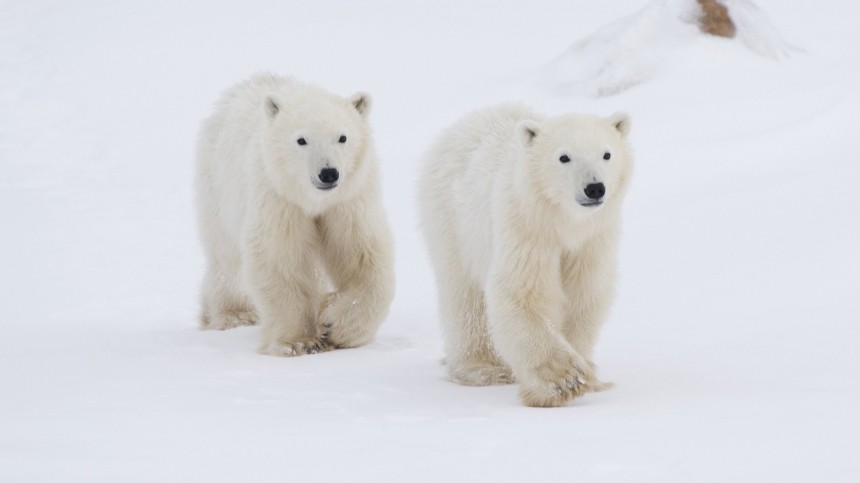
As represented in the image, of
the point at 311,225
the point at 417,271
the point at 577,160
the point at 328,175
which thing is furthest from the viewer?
the point at 417,271

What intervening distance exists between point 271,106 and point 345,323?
1.29 m

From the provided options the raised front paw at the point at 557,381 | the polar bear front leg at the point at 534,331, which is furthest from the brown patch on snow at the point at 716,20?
the raised front paw at the point at 557,381

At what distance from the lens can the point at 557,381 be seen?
5.02 m

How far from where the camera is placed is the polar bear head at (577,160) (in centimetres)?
505

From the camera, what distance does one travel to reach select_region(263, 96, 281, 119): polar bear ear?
6.70 m

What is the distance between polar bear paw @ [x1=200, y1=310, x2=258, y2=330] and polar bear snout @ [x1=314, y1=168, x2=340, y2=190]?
175 cm

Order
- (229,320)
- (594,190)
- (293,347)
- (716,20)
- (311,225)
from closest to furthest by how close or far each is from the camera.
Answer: (594,190)
(293,347)
(311,225)
(229,320)
(716,20)

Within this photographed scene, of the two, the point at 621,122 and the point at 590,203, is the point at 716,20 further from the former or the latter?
the point at 590,203

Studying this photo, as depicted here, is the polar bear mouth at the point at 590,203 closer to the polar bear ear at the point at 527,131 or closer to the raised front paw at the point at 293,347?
the polar bear ear at the point at 527,131

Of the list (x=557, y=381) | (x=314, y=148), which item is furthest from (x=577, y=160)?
(x=314, y=148)

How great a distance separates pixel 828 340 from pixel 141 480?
11.4ft

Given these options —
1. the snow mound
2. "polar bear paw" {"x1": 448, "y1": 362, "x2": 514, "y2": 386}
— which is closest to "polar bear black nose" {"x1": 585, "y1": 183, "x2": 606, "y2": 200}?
"polar bear paw" {"x1": 448, "y1": 362, "x2": 514, "y2": 386}

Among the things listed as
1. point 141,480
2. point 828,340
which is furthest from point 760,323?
point 141,480

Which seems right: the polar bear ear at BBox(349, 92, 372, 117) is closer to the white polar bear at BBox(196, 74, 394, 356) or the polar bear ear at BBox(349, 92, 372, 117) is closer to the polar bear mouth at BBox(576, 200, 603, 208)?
the white polar bear at BBox(196, 74, 394, 356)
